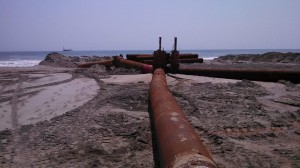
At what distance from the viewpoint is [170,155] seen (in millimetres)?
2576

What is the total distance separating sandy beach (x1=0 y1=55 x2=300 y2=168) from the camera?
11.4ft

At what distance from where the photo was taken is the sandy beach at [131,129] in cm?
348

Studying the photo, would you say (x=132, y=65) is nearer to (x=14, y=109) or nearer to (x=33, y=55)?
(x=14, y=109)

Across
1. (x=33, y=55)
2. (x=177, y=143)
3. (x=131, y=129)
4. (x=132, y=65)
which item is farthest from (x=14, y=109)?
(x=33, y=55)

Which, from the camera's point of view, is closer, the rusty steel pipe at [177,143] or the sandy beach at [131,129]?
the rusty steel pipe at [177,143]

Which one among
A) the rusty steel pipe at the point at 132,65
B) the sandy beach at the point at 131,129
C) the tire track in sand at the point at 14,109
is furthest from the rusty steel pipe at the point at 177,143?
the rusty steel pipe at the point at 132,65

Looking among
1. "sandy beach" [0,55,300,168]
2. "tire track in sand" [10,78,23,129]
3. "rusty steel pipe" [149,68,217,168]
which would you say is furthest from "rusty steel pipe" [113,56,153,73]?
"rusty steel pipe" [149,68,217,168]

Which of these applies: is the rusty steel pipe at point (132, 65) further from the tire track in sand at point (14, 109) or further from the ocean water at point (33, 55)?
the ocean water at point (33, 55)

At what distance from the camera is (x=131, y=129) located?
14.7 ft

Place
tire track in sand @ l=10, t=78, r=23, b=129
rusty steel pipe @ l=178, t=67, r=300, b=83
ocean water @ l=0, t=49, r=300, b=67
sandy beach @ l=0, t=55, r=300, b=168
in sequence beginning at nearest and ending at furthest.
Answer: sandy beach @ l=0, t=55, r=300, b=168, tire track in sand @ l=10, t=78, r=23, b=129, rusty steel pipe @ l=178, t=67, r=300, b=83, ocean water @ l=0, t=49, r=300, b=67

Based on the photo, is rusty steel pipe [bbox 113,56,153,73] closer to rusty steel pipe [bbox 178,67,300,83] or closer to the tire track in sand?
rusty steel pipe [bbox 178,67,300,83]

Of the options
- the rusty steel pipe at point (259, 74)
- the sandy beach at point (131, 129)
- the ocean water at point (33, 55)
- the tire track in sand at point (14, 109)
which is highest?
the rusty steel pipe at point (259, 74)

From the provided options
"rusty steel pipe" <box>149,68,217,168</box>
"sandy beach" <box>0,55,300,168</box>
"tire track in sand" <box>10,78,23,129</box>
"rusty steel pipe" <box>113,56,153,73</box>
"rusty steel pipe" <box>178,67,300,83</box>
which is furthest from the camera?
"rusty steel pipe" <box>113,56,153,73</box>

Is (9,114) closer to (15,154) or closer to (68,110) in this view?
(68,110)
